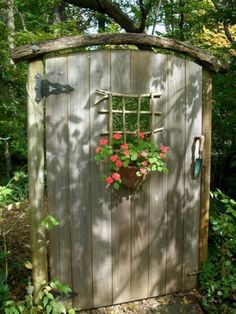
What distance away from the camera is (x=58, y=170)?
2.60 meters

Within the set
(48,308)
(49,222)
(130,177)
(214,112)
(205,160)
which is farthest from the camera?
(214,112)

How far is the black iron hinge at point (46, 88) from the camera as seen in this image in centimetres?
247

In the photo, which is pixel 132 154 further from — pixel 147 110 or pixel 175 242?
pixel 175 242

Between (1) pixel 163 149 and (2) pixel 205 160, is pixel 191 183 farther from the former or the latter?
(1) pixel 163 149

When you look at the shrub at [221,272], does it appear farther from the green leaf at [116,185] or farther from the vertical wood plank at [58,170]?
the vertical wood plank at [58,170]

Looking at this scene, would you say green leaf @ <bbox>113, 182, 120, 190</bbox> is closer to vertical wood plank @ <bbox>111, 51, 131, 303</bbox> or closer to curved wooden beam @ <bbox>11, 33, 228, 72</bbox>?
vertical wood plank @ <bbox>111, 51, 131, 303</bbox>

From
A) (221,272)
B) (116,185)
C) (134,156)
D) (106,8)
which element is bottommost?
(221,272)

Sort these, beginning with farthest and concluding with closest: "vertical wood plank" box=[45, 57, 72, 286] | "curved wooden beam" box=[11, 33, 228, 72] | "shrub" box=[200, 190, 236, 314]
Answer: "shrub" box=[200, 190, 236, 314], "vertical wood plank" box=[45, 57, 72, 286], "curved wooden beam" box=[11, 33, 228, 72]

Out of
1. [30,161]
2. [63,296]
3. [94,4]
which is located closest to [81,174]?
[30,161]

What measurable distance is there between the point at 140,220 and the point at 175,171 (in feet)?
1.62

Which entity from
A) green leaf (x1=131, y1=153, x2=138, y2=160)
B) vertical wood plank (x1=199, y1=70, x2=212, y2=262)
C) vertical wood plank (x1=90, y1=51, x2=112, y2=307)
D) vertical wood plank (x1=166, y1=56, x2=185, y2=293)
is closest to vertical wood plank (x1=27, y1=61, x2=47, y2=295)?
vertical wood plank (x1=90, y1=51, x2=112, y2=307)

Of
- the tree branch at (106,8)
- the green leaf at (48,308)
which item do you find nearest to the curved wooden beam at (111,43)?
the green leaf at (48,308)

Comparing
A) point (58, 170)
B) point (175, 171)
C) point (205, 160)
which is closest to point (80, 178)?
point (58, 170)

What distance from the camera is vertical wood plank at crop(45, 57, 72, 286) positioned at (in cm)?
251
